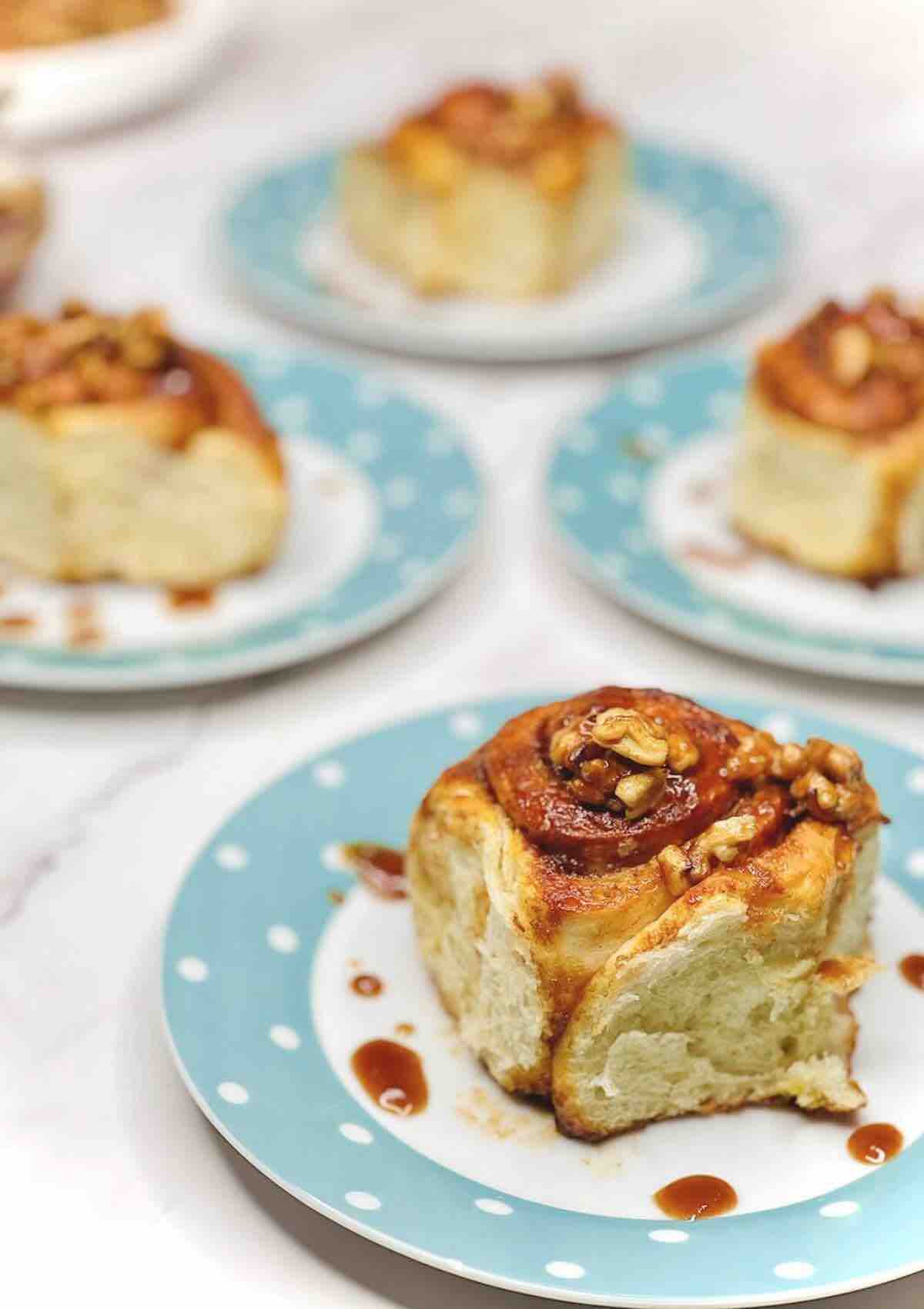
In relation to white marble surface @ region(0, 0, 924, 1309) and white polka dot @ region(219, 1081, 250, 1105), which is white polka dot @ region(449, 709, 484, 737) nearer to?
white marble surface @ region(0, 0, 924, 1309)

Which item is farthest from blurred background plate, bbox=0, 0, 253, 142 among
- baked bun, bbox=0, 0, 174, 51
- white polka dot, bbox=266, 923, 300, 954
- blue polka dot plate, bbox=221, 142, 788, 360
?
white polka dot, bbox=266, 923, 300, 954

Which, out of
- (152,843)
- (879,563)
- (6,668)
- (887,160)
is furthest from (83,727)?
(887,160)

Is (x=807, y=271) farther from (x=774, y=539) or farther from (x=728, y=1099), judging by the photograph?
(x=728, y=1099)

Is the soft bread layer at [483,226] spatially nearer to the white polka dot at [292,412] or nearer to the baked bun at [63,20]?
the white polka dot at [292,412]

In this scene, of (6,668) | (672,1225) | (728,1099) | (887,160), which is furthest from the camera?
(887,160)

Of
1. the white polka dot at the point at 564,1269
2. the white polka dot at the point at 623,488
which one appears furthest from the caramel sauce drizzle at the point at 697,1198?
the white polka dot at the point at 623,488

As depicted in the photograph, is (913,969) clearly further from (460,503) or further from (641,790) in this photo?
(460,503)
